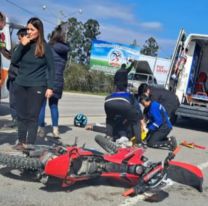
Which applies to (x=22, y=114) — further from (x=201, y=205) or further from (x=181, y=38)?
(x=181, y=38)

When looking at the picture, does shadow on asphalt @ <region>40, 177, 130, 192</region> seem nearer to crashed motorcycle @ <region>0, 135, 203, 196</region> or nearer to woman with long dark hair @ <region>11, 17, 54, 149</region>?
crashed motorcycle @ <region>0, 135, 203, 196</region>

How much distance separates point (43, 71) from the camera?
6859 millimetres

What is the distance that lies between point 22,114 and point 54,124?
2453mm

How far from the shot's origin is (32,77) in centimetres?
679

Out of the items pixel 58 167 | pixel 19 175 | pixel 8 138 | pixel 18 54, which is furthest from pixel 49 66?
pixel 8 138

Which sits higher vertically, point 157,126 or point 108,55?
point 108,55

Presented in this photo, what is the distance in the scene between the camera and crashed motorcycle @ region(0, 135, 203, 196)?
529 cm

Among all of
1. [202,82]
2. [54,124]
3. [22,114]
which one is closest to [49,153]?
[22,114]

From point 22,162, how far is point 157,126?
474 cm

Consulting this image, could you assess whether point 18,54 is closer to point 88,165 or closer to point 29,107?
point 29,107

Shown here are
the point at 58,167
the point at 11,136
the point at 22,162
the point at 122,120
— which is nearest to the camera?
the point at 58,167

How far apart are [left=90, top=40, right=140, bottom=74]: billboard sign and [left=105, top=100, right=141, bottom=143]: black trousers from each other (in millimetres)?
39909

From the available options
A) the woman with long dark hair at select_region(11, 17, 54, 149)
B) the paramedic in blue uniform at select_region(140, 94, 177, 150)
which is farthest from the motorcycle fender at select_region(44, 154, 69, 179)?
the paramedic in blue uniform at select_region(140, 94, 177, 150)

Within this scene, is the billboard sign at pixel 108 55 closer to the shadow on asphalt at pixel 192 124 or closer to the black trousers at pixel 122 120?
the shadow on asphalt at pixel 192 124
